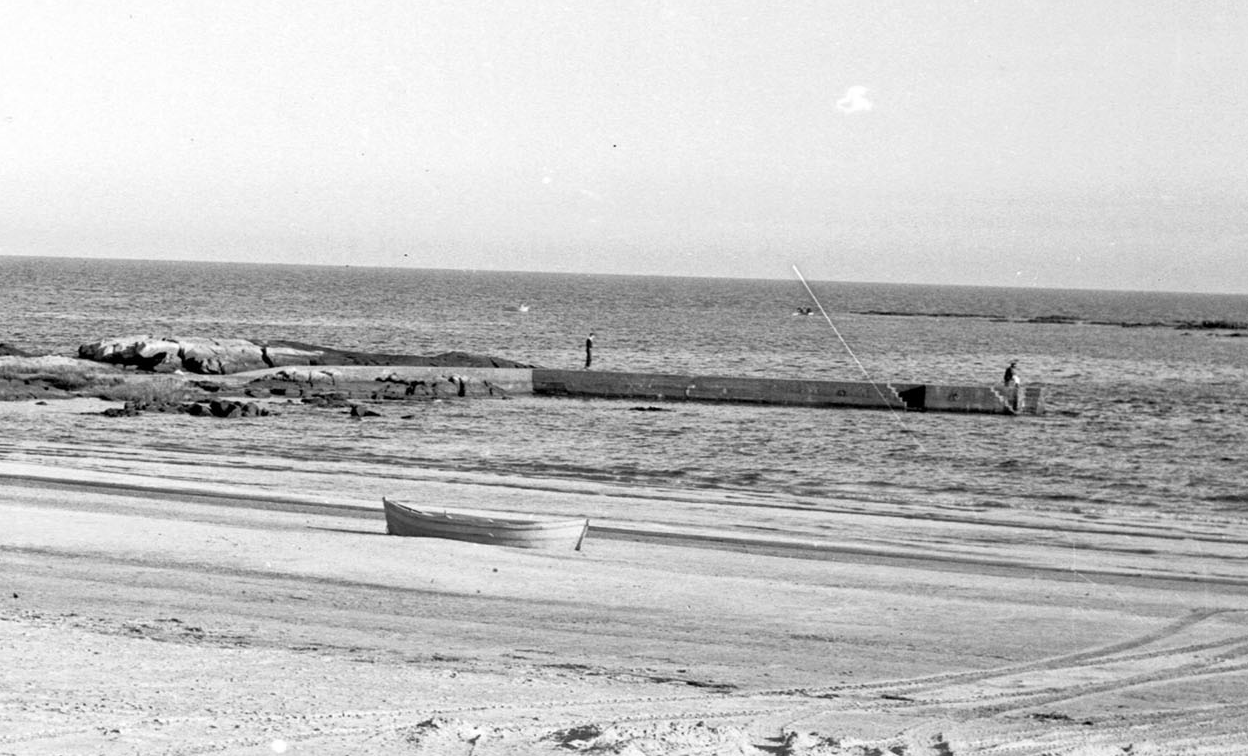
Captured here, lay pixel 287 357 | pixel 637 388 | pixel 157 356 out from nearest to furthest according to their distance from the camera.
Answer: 1. pixel 157 356
2. pixel 637 388
3. pixel 287 357

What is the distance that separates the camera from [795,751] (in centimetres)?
1120

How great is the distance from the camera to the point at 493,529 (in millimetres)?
21531

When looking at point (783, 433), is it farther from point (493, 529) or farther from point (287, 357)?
point (287, 357)

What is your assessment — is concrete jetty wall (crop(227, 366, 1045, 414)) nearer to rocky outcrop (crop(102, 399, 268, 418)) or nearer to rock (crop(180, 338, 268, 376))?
rock (crop(180, 338, 268, 376))

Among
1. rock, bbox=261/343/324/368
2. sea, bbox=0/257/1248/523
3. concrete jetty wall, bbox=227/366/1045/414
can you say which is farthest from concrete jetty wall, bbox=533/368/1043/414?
rock, bbox=261/343/324/368

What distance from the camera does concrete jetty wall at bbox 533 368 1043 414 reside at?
57.3 m

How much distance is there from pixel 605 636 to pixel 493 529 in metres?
5.89

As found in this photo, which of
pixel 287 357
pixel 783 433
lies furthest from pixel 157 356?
pixel 783 433

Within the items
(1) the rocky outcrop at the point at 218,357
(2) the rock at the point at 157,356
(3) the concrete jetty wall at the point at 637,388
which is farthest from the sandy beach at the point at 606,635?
(1) the rocky outcrop at the point at 218,357

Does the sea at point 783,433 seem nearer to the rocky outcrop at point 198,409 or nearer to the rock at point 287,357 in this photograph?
the rocky outcrop at point 198,409

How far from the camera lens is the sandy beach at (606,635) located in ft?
38.9

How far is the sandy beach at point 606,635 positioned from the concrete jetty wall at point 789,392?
30509 mm

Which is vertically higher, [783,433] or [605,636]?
[605,636]

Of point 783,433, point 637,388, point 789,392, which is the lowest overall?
point 783,433
